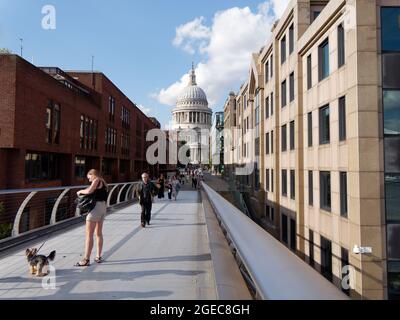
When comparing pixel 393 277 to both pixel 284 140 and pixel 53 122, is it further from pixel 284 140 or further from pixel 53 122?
pixel 53 122

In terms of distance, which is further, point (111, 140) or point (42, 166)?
point (111, 140)

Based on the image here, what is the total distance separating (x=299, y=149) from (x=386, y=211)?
7356 mm

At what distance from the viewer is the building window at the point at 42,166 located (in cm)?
1973

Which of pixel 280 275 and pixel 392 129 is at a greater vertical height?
pixel 392 129

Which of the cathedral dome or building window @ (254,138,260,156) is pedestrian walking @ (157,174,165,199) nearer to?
building window @ (254,138,260,156)

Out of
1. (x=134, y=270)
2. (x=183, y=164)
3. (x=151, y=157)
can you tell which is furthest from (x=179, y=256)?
(x=183, y=164)

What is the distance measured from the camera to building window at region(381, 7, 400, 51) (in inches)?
497

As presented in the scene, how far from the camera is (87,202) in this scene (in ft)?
17.7

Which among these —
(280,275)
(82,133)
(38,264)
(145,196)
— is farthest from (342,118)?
(82,133)

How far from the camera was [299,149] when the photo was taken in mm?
18906

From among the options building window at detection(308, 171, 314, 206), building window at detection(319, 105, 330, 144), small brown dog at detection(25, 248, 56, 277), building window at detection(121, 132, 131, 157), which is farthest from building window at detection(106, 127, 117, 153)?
small brown dog at detection(25, 248, 56, 277)

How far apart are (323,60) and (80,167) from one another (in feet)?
69.6

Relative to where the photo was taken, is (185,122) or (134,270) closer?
(134,270)

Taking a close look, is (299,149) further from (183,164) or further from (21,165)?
(183,164)
